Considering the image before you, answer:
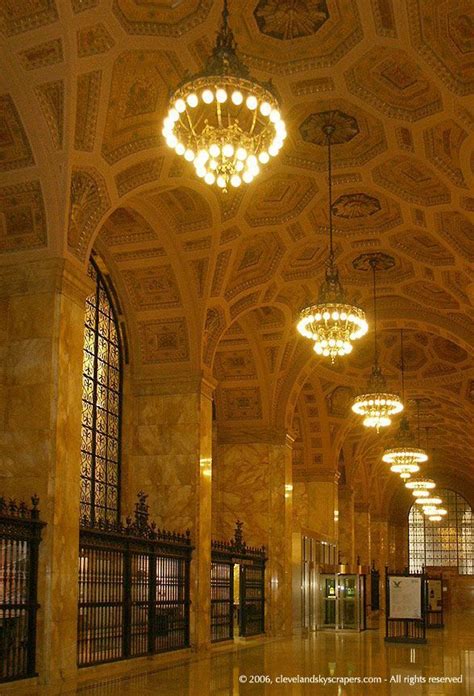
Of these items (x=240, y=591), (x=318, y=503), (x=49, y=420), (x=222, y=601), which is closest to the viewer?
(x=49, y=420)

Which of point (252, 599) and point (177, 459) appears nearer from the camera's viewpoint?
point (177, 459)

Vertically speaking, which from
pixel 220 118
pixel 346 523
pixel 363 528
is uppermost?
pixel 220 118

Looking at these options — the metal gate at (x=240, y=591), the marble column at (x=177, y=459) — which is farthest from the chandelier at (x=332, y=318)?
the metal gate at (x=240, y=591)

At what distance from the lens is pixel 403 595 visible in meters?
17.3

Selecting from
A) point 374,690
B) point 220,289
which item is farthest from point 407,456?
point 374,690

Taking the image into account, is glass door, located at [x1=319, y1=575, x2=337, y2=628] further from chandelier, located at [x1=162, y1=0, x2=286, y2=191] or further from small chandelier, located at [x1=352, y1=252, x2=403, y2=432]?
chandelier, located at [x1=162, y1=0, x2=286, y2=191]

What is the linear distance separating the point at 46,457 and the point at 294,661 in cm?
540

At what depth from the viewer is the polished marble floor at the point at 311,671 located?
9.36m

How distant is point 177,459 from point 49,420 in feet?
17.6

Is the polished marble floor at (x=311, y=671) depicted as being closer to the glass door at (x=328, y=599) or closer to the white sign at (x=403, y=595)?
the white sign at (x=403, y=595)

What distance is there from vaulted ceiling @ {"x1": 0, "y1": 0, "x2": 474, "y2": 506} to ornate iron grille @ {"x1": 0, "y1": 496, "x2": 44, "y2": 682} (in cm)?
318

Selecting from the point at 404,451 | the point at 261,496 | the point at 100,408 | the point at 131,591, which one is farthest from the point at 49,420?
the point at 404,451

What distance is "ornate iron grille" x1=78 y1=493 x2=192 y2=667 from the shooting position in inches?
431

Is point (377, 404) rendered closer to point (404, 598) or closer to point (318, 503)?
point (404, 598)
